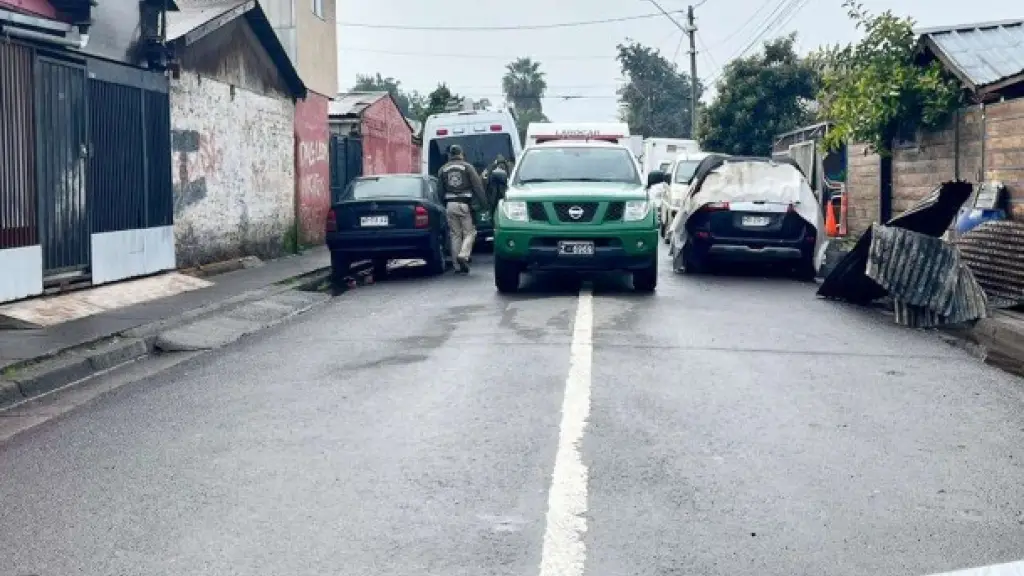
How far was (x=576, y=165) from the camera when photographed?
1614 cm

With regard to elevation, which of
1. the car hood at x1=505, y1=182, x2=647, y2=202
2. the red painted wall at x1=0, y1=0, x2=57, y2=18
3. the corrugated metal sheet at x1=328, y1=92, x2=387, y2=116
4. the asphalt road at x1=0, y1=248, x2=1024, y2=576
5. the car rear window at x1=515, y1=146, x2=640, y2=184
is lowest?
the asphalt road at x1=0, y1=248, x2=1024, y2=576

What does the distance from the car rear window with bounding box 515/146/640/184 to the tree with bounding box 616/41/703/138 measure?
193ft

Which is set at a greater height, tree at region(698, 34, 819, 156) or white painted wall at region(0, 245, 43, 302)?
tree at region(698, 34, 819, 156)

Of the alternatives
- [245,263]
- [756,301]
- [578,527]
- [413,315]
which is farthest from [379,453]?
[245,263]

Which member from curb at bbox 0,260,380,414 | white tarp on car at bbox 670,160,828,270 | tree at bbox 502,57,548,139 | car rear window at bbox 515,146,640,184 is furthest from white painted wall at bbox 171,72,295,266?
tree at bbox 502,57,548,139

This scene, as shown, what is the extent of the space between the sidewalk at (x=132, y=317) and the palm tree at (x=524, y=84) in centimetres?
9586

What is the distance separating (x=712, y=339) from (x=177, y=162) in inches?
382

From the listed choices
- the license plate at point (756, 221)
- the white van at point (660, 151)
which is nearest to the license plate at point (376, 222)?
the license plate at point (756, 221)

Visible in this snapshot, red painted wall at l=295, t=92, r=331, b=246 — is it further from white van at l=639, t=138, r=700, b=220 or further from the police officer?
white van at l=639, t=138, r=700, b=220

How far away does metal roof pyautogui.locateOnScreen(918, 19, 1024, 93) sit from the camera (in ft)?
58.9

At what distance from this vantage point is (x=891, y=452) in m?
6.76

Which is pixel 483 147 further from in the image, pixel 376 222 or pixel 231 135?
pixel 376 222

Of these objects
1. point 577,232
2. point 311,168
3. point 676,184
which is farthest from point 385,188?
point 676,184

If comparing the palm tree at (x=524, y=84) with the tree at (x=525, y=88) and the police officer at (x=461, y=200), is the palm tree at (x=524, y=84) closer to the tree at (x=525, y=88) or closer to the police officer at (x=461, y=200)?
the tree at (x=525, y=88)
